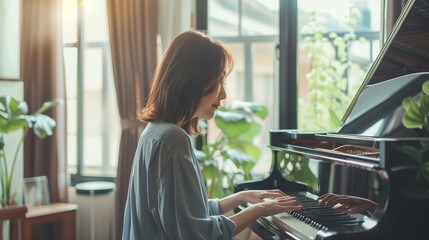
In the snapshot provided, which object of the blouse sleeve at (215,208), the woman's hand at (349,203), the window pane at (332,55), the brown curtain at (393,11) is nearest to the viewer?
the woman's hand at (349,203)

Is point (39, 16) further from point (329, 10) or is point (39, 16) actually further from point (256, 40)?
point (329, 10)

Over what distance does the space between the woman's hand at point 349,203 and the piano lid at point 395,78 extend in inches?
9.7

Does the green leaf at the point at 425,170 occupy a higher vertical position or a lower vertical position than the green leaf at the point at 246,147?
higher

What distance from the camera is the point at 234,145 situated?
333 cm

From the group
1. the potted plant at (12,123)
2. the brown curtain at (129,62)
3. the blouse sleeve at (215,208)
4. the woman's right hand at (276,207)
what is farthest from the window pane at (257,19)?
the woman's right hand at (276,207)

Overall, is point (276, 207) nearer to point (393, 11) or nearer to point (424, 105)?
point (424, 105)

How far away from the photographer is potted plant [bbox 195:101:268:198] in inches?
125

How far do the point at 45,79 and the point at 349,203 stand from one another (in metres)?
3.14

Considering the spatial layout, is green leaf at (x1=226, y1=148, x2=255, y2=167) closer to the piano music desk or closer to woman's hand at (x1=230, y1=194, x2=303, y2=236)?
the piano music desk

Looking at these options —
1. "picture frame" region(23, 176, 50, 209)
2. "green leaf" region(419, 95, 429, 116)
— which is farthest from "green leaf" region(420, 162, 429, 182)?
"picture frame" region(23, 176, 50, 209)

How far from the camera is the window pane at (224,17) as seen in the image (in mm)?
3930

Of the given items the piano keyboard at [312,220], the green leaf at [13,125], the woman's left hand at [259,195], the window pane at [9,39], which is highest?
the window pane at [9,39]

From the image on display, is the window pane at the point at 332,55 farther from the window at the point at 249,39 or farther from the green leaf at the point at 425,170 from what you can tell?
the green leaf at the point at 425,170

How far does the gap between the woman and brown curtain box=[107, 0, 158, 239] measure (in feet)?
6.52
